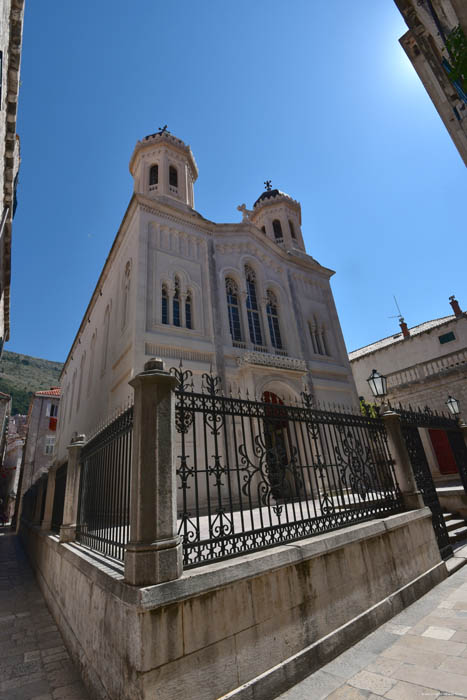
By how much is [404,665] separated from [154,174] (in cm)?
1967

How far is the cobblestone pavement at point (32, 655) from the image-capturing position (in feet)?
9.96

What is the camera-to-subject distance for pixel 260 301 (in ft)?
50.8

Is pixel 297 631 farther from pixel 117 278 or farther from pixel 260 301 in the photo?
pixel 117 278

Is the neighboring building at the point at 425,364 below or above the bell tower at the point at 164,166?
below

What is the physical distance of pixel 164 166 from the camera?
16938mm

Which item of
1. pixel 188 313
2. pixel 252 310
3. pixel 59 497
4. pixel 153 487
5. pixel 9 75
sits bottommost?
pixel 153 487

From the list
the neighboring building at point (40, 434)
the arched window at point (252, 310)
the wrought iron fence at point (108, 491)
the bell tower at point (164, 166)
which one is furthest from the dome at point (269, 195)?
the neighboring building at point (40, 434)

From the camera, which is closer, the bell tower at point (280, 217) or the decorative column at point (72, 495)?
the decorative column at point (72, 495)

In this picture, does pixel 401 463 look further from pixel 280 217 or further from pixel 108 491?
pixel 280 217

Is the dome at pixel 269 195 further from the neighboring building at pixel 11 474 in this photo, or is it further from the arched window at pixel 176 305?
the neighboring building at pixel 11 474

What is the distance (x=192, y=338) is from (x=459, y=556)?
9.43m

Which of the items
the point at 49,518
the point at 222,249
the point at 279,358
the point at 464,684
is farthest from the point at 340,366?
the point at 464,684

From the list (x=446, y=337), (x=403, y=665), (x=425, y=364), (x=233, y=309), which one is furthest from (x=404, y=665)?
(x=446, y=337)

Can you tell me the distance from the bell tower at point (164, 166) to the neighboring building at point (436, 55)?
10336 millimetres
